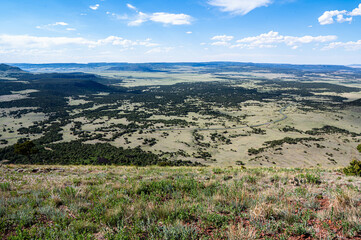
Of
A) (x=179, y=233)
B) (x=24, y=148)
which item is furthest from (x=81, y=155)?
(x=179, y=233)

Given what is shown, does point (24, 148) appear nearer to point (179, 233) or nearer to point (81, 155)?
point (81, 155)

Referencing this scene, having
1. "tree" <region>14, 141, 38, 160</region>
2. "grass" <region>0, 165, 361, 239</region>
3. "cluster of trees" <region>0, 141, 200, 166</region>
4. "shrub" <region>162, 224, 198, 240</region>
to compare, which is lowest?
"cluster of trees" <region>0, 141, 200, 166</region>

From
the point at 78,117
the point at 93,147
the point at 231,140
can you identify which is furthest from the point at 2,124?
the point at 231,140

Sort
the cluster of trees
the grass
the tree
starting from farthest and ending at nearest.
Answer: the cluster of trees → the tree → the grass

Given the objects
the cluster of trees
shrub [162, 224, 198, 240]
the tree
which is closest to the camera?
shrub [162, 224, 198, 240]

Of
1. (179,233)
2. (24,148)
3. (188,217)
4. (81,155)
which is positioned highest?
(179,233)

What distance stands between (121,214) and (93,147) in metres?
57.5

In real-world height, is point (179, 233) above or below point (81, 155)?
above

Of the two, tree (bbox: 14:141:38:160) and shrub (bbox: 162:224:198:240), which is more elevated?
shrub (bbox: 162:224:198:240)

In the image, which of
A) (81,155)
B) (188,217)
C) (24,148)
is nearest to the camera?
(188,217)

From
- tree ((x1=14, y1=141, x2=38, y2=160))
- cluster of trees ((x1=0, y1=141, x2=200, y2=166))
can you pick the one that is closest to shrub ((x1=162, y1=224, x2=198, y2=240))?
cluster of trees ((x1=0, y1=141, x2=200, y2=166))

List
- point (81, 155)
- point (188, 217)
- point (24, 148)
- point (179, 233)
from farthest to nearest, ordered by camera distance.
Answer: point (81, 155), point (24, 148), point (188, 217), point (179, 233)

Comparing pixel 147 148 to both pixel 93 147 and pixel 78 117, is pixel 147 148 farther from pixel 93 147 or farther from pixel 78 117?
pixel 78 117

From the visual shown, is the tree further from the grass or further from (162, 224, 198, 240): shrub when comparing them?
(162, 224, 198, 240): shrub
